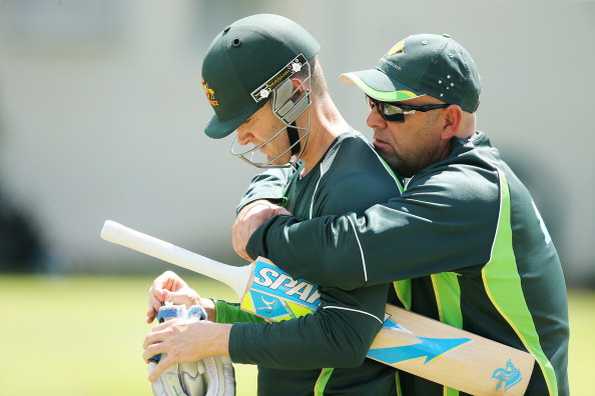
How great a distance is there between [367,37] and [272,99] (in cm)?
1022

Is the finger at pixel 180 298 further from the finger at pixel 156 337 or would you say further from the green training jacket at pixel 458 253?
the green training jacket at pixel 458 253

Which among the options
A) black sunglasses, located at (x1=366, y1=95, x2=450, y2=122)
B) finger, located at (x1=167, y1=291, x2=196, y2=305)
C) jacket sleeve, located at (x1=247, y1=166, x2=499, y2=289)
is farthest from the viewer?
finger, located at (x1=167, y1=291, x2=196, y2=305)

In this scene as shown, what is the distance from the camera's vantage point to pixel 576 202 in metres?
12.7

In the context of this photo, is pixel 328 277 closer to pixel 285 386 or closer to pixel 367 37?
pixel 285 386

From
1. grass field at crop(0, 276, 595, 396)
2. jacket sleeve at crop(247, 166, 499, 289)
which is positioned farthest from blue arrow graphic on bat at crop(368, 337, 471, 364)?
grass field at crop(0, 276, 595, 396)

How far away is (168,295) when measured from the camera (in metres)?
3.37

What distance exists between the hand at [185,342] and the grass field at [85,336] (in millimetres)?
3411

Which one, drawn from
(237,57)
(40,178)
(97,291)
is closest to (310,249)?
(237,57)

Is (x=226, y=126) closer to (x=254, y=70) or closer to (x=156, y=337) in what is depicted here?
(x=254, y=70)

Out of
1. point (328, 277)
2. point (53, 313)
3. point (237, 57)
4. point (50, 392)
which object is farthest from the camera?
point (53, 313)

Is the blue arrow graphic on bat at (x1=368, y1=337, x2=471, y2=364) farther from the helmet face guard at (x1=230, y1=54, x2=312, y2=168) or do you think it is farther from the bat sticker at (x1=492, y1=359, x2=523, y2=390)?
the helmet face guard at (x1=230, y1=54, x2=312, y2=168)

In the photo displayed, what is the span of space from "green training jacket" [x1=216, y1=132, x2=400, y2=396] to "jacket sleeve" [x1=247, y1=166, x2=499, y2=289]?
63mm

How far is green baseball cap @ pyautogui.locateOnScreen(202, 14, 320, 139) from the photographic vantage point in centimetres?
310

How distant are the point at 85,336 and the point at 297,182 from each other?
5.44 meters
